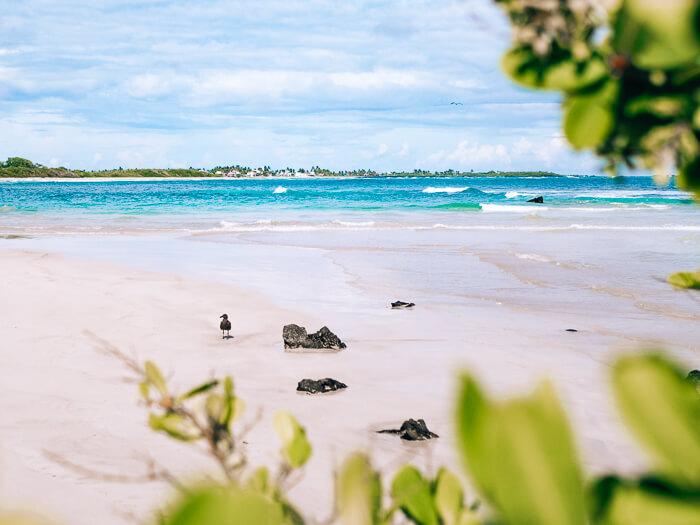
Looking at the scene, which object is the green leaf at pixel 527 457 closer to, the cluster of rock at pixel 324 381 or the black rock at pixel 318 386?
the cluster of rock at pixel 324 381

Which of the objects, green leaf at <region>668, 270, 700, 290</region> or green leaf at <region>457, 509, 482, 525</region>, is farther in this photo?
green leaf at <region>668, 270, 700, 290</region>

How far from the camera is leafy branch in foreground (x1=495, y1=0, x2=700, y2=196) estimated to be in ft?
1.83

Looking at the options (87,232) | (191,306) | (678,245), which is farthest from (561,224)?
(191,306)

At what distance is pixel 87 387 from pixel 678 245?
50.6 ft

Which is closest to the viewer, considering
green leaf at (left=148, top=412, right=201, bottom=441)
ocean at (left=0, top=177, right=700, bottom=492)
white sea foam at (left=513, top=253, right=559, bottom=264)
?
green leaf at (left=148, top=412, right=201, bottom=441)

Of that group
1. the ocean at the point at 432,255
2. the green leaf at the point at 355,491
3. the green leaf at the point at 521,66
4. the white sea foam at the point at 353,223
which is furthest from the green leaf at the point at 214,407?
the white sea foam at the point at 353,223

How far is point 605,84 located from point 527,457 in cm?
38

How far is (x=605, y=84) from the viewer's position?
566mm

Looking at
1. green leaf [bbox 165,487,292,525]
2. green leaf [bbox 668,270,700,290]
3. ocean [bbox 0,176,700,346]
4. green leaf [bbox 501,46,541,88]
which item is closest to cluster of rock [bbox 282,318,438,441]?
ocean [bbox 0,176,700,346]

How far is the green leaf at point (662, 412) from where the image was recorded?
0.35 m

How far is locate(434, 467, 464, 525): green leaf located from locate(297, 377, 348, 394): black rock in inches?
199

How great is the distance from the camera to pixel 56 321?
8062 millimetres

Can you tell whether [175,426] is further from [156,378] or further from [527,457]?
[527,457]

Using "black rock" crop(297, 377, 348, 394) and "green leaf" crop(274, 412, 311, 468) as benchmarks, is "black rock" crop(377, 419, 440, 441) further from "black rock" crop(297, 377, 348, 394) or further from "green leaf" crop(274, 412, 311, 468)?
"green leaf" crop(274, 412, 311, 468)
